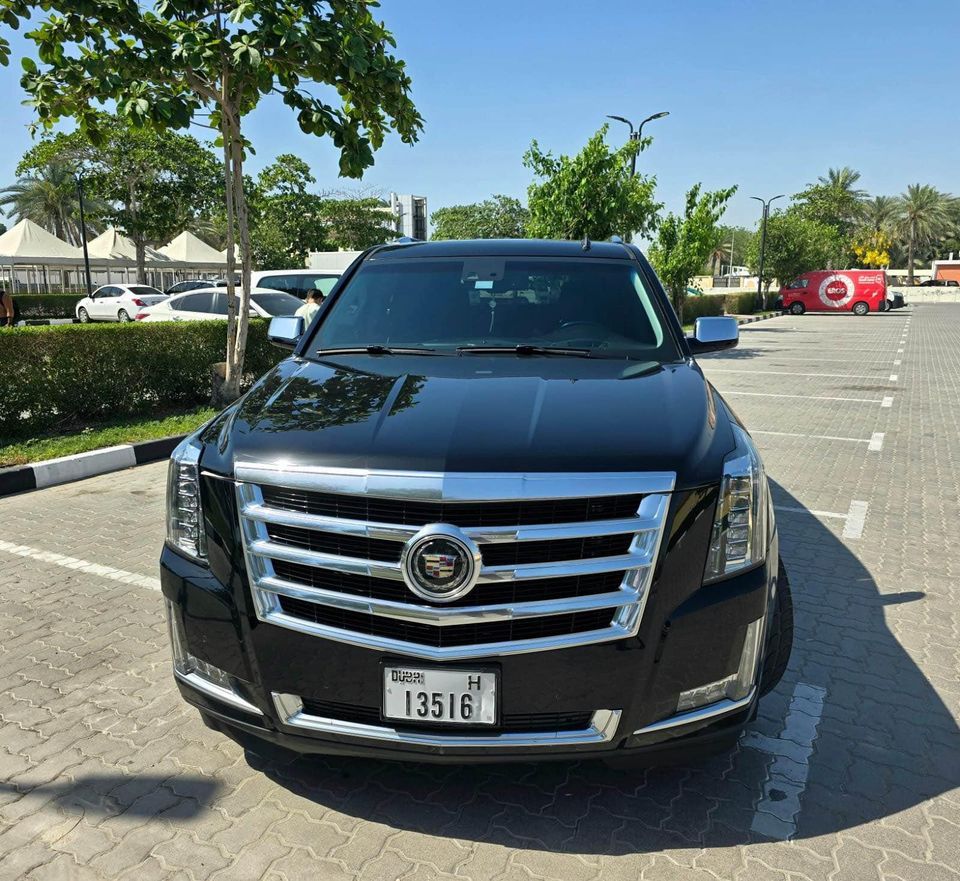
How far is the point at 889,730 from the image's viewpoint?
3158 mm

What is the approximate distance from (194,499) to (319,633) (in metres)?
0.63

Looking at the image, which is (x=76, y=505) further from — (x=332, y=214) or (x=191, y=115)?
(x=332, y=214)

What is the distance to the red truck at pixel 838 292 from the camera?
160ft

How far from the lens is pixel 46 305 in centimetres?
3803

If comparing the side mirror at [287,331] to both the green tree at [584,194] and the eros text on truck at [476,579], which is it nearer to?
the eros text on truck at [476,579]

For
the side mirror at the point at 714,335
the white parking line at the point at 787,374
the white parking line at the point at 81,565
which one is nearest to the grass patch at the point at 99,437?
the white parking line at the point at 81,565

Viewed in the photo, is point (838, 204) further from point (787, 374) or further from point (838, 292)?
point (787, 374)

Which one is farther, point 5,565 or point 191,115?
point 191,115

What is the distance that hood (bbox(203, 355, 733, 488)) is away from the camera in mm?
2273

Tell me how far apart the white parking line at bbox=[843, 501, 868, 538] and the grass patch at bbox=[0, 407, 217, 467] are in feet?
21.8

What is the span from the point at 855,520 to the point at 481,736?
479 centimetres

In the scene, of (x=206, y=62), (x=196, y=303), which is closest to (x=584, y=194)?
(x=196, y=303)

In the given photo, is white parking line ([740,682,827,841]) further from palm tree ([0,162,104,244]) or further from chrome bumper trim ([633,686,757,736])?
palm tree ([0,162,104,244])

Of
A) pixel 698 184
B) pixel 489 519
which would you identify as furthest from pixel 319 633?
pixel 698 184
